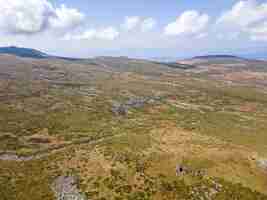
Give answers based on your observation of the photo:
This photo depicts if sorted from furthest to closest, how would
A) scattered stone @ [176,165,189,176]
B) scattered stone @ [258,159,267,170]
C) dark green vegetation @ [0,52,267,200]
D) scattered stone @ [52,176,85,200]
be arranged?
scattered stone @ [258,159,267,170]
scattered stone @ [176,165,189,176]
dark green vegetation @ [0,52,267,200]
scattered stone @ [52,176,85,200]

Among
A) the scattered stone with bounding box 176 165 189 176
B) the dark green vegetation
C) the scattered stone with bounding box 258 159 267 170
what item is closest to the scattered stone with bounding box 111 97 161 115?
the dark green vegetation

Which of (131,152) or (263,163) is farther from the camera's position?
(131,152)

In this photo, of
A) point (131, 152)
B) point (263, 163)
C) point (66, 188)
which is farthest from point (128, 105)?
point (66, 188)

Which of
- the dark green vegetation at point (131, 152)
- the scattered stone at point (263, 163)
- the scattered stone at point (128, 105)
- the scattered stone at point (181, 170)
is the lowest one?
the scattered stone at point (128, 105)

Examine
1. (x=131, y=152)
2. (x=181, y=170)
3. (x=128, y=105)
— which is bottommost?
(x=128, y=105)

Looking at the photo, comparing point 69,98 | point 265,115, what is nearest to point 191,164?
point 265,115

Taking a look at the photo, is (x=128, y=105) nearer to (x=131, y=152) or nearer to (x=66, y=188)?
(x=131, y=152)

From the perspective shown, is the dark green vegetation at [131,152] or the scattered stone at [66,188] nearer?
the scattered stone at [66,188]

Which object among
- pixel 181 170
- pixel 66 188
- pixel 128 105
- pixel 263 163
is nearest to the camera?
pixel 66 188

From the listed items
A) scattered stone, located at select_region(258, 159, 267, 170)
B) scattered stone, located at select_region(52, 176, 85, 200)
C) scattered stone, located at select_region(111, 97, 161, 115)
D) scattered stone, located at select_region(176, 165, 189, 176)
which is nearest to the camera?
scattered stone, located at select_region(52, 176, 85, 200)

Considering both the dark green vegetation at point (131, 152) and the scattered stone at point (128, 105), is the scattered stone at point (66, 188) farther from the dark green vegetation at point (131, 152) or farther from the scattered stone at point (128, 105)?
the scattered stone at point (128, 105)

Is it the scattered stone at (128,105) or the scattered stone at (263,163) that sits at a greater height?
the scattered stone at (263,163)

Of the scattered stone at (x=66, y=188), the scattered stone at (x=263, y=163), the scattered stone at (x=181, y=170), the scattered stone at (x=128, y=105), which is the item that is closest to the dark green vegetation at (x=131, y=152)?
the scattered stone at (x=181, y=170)

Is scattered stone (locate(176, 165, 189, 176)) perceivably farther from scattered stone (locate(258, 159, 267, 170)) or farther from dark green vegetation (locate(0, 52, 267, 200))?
scattered stone (locate(258, 159, 267, 170))
